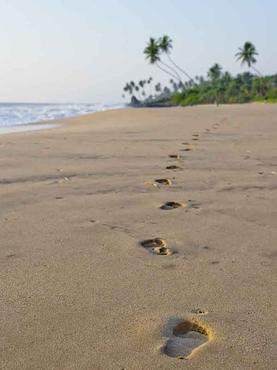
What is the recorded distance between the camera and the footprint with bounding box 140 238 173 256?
9.57ft

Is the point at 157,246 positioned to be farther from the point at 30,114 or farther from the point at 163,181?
the point at 30,114

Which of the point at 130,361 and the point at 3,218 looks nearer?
the point at 130,361

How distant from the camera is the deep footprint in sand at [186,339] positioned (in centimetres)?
184

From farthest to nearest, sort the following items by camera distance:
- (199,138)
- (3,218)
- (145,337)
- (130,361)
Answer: (199,138)
(3,218)
(145,337)
(130,361)

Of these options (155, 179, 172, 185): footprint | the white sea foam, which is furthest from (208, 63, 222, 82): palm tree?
(155, 179, 172, 185): footprint

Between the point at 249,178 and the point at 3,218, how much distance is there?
8.25ft

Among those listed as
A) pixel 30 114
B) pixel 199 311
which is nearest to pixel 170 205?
pixel 199 311

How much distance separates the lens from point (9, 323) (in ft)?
6.73

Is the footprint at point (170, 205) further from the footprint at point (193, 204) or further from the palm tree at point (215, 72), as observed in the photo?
the palm tree at point (215, 72)

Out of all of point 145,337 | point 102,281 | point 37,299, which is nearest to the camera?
point 145,337

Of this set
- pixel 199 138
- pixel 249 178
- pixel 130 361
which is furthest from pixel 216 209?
pixel 199 138

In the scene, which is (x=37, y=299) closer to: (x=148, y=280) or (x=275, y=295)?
(x=148, y=280)

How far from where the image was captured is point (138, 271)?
2.60 m

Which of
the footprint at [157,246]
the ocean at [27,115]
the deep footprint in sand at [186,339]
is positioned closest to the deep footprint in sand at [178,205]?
the footprint at [157,246]
